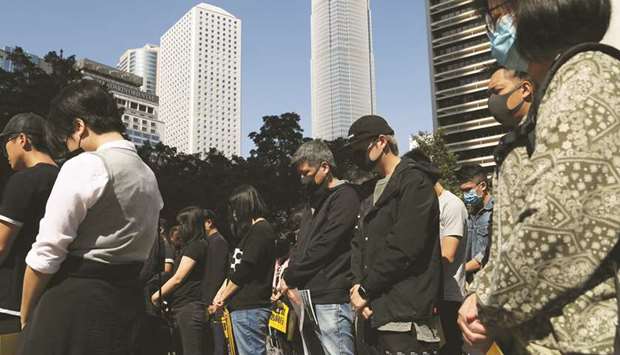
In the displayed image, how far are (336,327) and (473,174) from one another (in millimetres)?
3445

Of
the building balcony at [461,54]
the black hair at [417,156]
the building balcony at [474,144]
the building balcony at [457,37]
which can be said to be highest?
the building balcony at [457,37]

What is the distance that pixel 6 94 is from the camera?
21281mm

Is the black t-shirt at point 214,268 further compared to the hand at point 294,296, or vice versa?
the black t-shirt at point 214,268

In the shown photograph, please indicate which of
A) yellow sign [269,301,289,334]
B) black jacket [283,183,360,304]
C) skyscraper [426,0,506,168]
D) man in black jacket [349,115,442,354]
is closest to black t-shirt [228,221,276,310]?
yellow sign [269,301,289,334]

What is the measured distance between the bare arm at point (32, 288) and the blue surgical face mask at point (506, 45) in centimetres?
206

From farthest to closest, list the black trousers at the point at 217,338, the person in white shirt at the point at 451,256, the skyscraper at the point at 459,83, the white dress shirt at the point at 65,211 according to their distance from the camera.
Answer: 1. the skyscraper at the point at 459,83
2. the black trousers at the point at 217,338
3. the person in white shirt at the point at 451,256
4. the white dress shirt at the point at 65,211

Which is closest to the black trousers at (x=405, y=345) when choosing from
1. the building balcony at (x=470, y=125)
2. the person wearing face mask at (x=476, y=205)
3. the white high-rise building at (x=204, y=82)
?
the person wearing face mask at (x=476, y=205)

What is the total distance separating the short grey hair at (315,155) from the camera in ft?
14.2

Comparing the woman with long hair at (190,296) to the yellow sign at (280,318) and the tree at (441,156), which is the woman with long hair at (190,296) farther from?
the tree at (441,156)

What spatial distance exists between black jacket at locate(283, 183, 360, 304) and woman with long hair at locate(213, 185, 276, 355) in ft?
2.24

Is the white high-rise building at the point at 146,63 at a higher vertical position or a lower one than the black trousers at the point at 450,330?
higher

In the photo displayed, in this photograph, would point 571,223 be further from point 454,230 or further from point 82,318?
point 454,230

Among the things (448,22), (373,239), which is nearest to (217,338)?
(373,239)

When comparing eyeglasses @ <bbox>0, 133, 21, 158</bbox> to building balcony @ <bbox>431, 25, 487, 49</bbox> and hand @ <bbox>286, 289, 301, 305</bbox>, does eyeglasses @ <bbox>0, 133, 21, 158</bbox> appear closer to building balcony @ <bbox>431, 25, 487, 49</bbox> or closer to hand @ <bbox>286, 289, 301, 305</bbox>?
hand @ <bbox>286, 289, 301, 305</bbox>
